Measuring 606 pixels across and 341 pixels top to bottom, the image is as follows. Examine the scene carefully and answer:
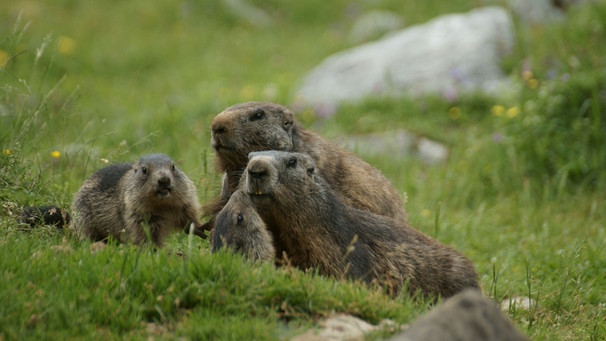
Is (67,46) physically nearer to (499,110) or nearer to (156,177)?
(499,110)

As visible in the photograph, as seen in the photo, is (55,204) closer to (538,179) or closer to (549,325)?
(549,325)

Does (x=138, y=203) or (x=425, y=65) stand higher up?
(x=425, y=65)

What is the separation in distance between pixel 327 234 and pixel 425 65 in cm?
823

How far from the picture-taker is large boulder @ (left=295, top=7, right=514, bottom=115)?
13.1 metres

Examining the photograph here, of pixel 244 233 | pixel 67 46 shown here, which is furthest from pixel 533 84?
pixel 67 46

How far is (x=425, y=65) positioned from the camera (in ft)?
44.4

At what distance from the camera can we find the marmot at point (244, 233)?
5.48m

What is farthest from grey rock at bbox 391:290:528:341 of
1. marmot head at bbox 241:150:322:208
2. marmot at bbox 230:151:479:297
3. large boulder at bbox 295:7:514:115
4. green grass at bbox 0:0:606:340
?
large boulder at bbox 295:7:514:115

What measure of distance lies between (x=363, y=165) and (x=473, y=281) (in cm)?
168

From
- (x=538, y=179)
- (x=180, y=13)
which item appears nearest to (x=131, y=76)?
(x=180, y=13)

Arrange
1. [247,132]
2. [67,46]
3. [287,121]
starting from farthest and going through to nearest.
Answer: [67,46], [287,121], [247,132]

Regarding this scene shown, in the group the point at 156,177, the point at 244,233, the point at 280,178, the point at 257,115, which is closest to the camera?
the point at 244,233

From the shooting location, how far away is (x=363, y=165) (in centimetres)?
755

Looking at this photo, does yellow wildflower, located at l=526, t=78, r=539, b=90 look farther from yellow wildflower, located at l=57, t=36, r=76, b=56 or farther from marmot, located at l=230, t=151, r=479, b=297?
yellow wildflower, located at l=57, t=36, r=76, b=56
